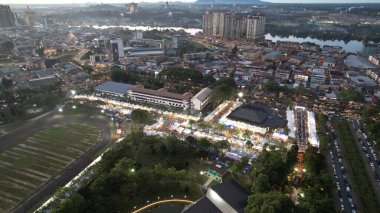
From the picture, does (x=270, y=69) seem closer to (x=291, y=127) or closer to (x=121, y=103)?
(x=291, y=127)

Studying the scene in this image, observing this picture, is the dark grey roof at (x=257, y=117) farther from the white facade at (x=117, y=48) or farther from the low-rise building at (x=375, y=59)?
the low-rise building at (x=375, y=59)

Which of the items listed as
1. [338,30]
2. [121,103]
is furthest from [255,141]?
[338,30]

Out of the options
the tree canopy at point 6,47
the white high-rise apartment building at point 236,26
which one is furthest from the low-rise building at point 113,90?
the white high-rise apartment building at point 236,26

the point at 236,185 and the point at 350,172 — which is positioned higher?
the point at 236,185

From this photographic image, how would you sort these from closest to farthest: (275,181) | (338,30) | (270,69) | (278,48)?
(275,181) → (270,69) → (278,48) → (338,30)

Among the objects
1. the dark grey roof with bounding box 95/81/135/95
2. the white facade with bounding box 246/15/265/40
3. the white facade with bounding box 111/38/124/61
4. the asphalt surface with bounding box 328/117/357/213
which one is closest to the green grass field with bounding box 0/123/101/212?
the dark grey roof with bounding box 95/81/135/95

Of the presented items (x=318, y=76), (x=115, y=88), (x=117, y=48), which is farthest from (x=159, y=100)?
(x=318, y=76)

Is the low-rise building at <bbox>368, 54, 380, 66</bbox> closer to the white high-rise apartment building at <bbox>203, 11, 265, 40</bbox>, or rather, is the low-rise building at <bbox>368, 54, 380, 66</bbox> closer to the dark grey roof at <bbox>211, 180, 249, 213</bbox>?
the white high-rise apartment building at <bbox>203, 11, 265, 40</bbox>
